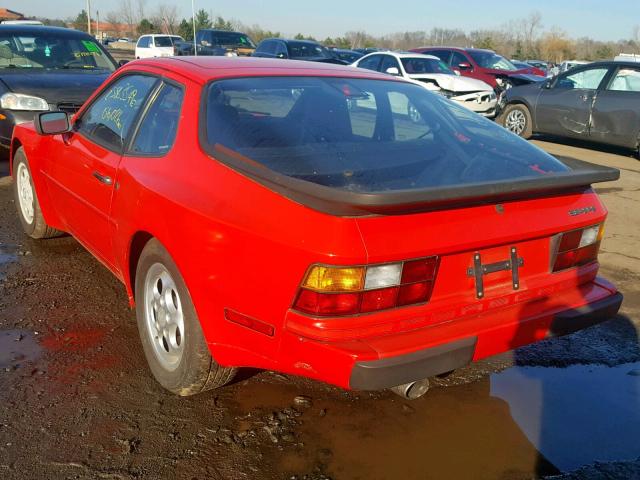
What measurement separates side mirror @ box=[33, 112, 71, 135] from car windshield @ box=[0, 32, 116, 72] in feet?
15.6

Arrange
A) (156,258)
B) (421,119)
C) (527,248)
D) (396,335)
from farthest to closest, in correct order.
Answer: (421,119) → (156,258) → (527,248) → (396,335)

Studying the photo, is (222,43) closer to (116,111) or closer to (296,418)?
(116,111)

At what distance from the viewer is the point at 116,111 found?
360cm

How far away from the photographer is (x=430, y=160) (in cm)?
294

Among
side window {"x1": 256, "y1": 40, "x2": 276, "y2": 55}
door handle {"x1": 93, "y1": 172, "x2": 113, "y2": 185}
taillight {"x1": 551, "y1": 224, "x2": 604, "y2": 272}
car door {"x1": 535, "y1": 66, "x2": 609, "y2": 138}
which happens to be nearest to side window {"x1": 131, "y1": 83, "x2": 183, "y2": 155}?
door handle {"x1": 93, "y1": 172, "x2": 113, "y2": 185}

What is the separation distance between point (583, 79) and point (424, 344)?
9.84 meters

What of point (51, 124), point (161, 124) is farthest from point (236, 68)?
point (51, 124)

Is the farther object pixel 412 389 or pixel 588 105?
pixel 588 105

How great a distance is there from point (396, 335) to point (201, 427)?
0.99 meters

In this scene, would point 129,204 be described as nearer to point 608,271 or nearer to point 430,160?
point 430,160

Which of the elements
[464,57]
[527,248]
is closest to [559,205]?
[527,248]

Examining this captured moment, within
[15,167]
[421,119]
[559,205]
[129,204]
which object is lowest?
[15,167]

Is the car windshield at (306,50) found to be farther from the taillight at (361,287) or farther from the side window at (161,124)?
the taillight at (361,287)

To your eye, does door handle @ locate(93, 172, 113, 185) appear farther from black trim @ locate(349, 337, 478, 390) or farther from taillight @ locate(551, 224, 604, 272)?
taillight @ locate(551, 224, 604, 272)
